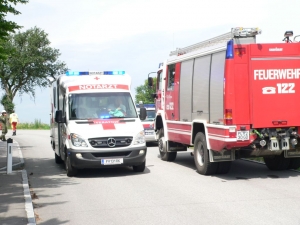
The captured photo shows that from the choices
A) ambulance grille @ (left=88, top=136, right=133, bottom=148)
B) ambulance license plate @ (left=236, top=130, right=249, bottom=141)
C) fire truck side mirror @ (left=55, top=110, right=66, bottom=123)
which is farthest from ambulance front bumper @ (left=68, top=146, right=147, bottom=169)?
ambulance license plate @ (left=236, top=130, right=249, bottom=141)

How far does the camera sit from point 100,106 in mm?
14688

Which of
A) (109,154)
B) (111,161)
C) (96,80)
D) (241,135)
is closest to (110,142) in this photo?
(109,154)

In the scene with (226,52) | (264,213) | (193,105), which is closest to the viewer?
(264,213)

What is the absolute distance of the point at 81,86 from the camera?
14859 mm

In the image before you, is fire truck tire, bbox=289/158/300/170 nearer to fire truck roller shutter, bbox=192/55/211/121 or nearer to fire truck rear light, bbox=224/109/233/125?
fire truck roller shutter, bbox=192/55/211/121

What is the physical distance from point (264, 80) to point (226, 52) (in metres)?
1.08

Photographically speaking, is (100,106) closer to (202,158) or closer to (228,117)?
(202,158)

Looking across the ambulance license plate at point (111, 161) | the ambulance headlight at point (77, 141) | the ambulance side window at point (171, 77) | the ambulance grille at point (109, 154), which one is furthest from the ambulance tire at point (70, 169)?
the ambulance side window at point (171, 77)

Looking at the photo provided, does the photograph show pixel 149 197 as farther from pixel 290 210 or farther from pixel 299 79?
pixel 299 79

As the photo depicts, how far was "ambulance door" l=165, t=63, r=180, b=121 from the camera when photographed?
15664 millimetres

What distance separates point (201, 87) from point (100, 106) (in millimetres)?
2832

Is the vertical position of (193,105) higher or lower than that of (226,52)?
lower

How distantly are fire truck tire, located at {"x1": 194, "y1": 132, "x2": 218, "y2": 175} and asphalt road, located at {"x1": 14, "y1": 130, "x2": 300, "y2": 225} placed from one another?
0.22 metres

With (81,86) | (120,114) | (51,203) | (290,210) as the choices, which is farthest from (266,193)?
(81,86)
